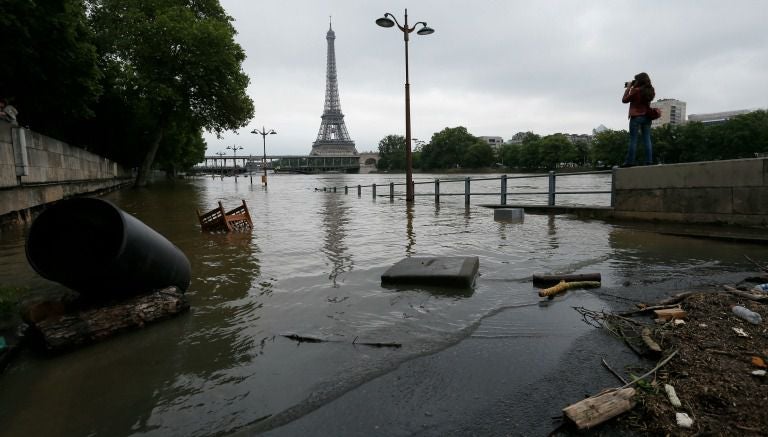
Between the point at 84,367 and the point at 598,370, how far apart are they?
3.65 meters

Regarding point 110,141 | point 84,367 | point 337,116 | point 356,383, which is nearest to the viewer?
point 356,383

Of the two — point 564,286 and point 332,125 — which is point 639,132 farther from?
point 332,125

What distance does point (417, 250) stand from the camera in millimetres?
7730

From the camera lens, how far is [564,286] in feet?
15.7

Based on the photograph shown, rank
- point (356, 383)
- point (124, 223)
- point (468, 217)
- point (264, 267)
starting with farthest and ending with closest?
point (468, 217) < point (264, 267) < point (124, 223) < point (356, 383)

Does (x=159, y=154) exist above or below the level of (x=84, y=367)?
above

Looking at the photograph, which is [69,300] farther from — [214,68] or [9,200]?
[214,68]

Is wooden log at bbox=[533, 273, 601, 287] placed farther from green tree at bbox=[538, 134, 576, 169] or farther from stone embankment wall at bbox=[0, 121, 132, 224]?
green tree at bbox=[538, 134, 576, 169]

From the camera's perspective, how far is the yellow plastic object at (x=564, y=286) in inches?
182

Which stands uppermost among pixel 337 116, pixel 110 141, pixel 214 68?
pixel 337 116

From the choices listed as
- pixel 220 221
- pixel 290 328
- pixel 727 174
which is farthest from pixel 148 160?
pixel 727 174

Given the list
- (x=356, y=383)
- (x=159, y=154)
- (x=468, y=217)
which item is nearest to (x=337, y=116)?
(x=159, y=154)

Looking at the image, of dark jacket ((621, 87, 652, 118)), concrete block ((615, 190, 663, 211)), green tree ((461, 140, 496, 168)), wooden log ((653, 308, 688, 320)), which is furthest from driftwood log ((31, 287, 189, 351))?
green tree ((461, 140, 496, 168))

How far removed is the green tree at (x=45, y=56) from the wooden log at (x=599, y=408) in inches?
523
